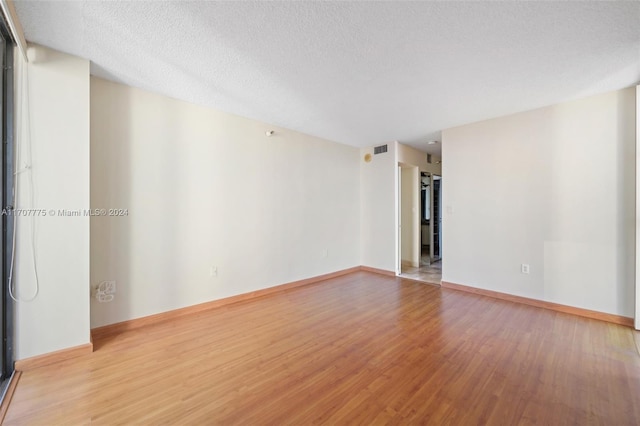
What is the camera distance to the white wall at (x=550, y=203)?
2781mm

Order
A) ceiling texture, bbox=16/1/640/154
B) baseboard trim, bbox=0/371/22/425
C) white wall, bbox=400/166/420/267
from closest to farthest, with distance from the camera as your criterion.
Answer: baseboard trim, bbox=0/371/22/425 < ceiling texture, bbox=16/1/640/154 < white wall, bbox=400/166/420/267

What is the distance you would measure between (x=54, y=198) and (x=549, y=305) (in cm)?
534

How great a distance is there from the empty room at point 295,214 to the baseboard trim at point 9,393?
0.6 inches

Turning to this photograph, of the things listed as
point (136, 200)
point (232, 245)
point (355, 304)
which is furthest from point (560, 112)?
point (136, 200)

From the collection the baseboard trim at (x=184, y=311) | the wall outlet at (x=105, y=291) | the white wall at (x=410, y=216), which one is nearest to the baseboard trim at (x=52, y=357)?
the baseboard trim at (x=184, y=311)

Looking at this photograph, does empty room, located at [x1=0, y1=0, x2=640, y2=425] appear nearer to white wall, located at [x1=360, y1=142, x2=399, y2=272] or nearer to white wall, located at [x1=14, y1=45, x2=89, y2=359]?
white wall, located at [x1=14, y1=45, x2=89, y2=359]

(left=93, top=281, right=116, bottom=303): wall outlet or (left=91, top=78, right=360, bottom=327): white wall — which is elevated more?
Answer: (left=91, top=78, right=360, bottom=327): white wall

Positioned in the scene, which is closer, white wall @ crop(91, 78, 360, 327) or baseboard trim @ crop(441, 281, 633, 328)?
white wall @ crop(91, 78, 360, 327)

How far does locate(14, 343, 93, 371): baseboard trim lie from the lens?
1.92m

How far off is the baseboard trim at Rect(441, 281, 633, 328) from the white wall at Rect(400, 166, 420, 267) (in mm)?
1495

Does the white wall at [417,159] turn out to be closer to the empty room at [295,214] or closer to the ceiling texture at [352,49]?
the empty room at [295,214]

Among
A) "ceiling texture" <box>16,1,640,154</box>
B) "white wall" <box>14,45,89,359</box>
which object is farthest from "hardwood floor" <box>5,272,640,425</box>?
"ceiling texture" <box>16,1,640,154</box>

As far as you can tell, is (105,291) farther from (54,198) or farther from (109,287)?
(54,198)

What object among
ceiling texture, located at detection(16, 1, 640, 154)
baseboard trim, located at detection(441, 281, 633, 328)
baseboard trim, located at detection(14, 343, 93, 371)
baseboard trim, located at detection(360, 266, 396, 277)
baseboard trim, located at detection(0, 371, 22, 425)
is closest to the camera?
baseboard trim, located at detection(0, 371, 22, 425)
